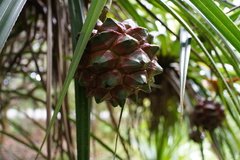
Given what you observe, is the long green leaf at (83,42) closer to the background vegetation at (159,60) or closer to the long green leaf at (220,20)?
the background vegetation at (159,60)

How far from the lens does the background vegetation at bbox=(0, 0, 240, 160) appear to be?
35 centimetres

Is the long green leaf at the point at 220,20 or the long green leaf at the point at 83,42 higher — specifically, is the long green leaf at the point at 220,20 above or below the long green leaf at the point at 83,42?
above

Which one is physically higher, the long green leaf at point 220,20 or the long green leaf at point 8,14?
the long green leaf at point 220,20

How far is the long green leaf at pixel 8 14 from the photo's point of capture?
286 mm

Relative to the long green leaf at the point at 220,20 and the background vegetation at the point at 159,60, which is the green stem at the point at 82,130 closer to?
the background vegetation at the point at 159,60

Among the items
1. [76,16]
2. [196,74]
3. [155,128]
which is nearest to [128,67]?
[76,16]

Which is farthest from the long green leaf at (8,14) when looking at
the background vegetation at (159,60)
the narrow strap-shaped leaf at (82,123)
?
the narrow strap-shaped leaf at (82,123)

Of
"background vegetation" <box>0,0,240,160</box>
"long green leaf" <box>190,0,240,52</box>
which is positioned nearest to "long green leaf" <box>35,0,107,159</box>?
"background vegetation" <box>0,0,240,160</box>

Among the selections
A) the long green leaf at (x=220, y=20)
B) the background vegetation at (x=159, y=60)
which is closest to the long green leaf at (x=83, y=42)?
the background vegetation at (x=159, y=60)

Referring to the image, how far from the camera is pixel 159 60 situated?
90 centimetres

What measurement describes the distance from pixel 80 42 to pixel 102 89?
0.08 metres

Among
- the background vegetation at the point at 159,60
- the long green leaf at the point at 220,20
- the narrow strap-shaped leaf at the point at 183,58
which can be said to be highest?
the long green leaf at the point at 220,20

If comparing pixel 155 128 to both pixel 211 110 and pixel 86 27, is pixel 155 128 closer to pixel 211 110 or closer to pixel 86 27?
pixel 211 110

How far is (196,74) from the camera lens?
91 centimetres
